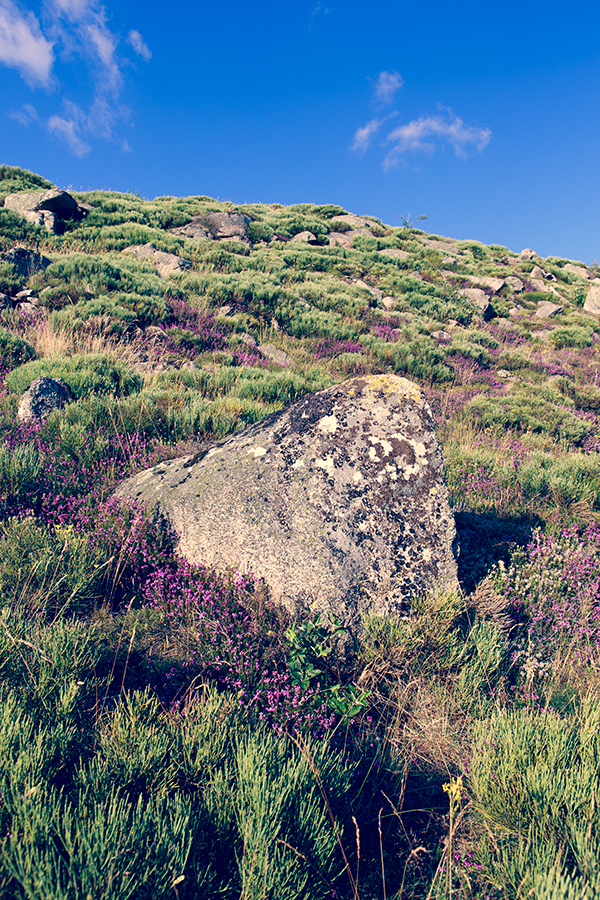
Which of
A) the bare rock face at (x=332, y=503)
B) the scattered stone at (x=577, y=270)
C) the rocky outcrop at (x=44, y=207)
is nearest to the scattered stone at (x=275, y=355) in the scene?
the bare rock face at (x=332, y=503)

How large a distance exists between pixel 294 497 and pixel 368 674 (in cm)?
133

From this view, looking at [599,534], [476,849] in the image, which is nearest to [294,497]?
[476,849]

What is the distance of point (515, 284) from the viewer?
81.6ft

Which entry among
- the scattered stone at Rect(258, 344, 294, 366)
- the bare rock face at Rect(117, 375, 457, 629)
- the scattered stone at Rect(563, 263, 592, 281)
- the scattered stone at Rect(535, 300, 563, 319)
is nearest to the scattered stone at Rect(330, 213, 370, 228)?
the scattered stone at Rect(535, 300, 563, 319)

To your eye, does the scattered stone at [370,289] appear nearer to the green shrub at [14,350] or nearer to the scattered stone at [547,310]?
the scattered stone at [547,310]

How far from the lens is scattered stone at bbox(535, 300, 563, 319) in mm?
21219

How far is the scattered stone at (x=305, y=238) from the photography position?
2373 cm

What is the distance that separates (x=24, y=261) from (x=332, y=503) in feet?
38.3

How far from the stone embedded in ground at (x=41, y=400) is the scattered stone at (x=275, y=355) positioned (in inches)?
191

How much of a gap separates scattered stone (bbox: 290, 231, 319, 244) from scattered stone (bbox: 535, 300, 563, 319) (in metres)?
12.1

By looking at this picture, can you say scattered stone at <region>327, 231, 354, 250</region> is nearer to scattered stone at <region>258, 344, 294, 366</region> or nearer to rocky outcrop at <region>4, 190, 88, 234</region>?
rocky outcrop at <region>4, 190, 88, 234</region>

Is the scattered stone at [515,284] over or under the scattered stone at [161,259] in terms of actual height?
over

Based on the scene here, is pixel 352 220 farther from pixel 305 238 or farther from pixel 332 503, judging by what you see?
pixel 332 503

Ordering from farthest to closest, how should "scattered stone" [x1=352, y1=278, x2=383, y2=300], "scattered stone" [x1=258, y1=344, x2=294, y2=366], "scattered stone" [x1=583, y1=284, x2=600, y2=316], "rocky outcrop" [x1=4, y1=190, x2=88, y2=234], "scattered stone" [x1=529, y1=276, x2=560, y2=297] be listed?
"scattered stone" [x1=529, y1=276, x2=560, y2=297]
"scattered stone" [x1=583, y1=284, x2=600, y2=316]
"scattered stone" [x1=352, y1=278, x2=383, y2=300]
"rocky outcrop" [x1=4, y1=190, x2=88, y2=234]
"scattered stone" [x1=258, y1=344, x2=294, y2=366]
